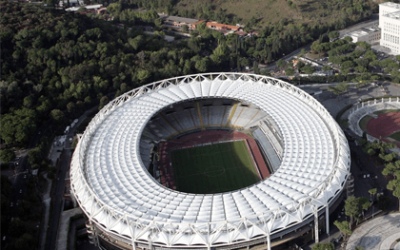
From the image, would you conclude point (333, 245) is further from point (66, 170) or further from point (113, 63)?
A: point (113, 63)

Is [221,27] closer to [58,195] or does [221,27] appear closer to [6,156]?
[6,156]

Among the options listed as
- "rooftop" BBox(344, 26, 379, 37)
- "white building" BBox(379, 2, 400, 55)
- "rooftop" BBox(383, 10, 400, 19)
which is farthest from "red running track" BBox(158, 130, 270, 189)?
"rooftop" BBox(383, 10, 400, 19)

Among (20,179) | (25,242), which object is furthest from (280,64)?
(25,242)

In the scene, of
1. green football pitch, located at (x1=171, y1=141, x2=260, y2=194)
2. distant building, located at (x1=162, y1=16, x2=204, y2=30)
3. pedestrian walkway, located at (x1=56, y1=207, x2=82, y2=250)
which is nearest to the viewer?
pedestrian walkway, located at (x1=56, y1=207, x2=82, y2=250)

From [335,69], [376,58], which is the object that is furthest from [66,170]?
[376,58]

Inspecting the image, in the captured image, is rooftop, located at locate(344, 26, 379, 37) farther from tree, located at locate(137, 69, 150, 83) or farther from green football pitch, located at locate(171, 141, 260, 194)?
green football pitch, located at locate(171, 141, 260, 194)

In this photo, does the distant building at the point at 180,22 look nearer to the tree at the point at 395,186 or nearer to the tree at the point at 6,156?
the tree at the point at 6,156

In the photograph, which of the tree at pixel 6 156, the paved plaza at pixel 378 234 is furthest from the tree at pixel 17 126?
the paved plaza at pixel 378 234
